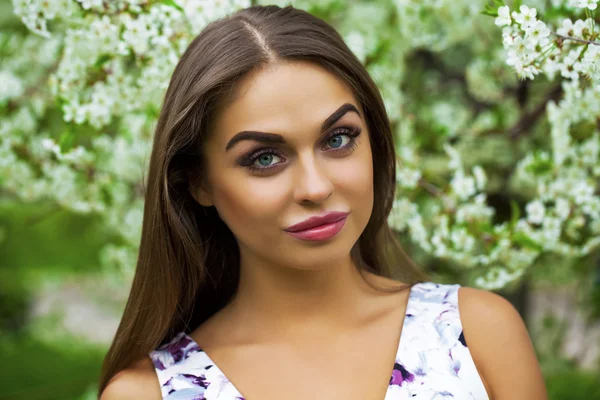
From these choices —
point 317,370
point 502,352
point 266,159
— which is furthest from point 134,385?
point 502,352

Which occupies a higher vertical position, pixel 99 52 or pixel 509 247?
pixel 99 52

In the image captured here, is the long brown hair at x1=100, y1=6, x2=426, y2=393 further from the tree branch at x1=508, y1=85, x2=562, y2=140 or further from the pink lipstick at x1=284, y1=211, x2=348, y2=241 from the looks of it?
the tree branch at x1=508, y1=85, x2=562, y2=140

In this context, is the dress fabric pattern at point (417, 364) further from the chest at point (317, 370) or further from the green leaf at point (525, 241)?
the green leaf at point (525, 241)

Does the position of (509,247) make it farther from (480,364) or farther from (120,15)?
(120,15)

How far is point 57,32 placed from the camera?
369cm

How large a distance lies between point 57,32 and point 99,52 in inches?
47.5

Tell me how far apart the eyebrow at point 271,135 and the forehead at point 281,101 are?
12 mm

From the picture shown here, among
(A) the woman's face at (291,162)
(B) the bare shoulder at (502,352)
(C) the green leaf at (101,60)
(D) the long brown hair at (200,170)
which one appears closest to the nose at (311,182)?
(A) the woman's face at (291,162)

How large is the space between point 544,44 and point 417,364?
94cm

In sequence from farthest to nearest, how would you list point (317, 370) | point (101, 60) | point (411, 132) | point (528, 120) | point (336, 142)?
point (528, 120) < point (411, 132) < point (101, 60) < point (317, 370) < point (336, 142)

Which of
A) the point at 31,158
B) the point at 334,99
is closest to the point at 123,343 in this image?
the point at 334,99

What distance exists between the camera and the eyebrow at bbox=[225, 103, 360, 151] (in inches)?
78.5

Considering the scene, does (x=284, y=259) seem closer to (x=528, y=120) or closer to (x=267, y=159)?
(x=267, y=159)

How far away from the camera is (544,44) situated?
1946 mm
